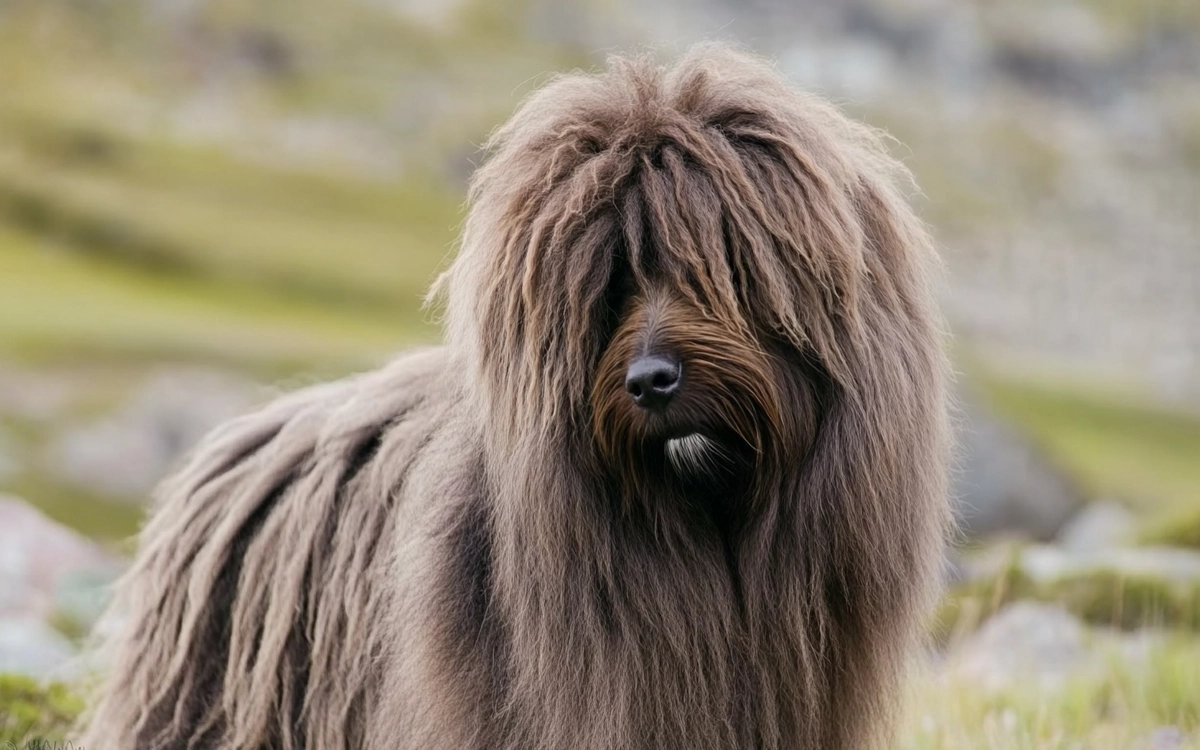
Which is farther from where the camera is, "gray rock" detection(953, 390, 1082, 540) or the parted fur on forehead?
"gray rock" detection(953, 390, 1082, 540)

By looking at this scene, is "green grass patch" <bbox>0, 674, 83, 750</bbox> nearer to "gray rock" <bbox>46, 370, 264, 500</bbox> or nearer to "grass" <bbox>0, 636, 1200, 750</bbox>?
"grass" <bbox>0, 636, 1200, 750</bbox>

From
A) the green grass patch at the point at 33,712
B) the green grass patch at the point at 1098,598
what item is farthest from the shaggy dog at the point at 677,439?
the green grass patch at the point at 1098,598

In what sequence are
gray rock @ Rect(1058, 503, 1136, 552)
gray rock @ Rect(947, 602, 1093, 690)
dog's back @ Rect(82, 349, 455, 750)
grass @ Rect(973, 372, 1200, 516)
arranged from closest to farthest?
1. dog's back @ Rect(82, 349, 455, 750)
2. gray rock @ Rect(947, 602, 1093, 690)
3. gray rock @ Rect(1058, 503, 1136, 552)
4. grass @ Rect(973, 372, 1200, 516)

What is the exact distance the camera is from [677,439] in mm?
4711

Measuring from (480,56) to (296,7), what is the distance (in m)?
13.1

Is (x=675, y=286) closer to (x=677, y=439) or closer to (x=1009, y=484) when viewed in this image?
(x=677, y=439)

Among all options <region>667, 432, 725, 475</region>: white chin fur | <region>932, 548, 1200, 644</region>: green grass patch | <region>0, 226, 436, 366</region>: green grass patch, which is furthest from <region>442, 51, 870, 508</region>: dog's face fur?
<region>0, 226, 436, 366</region>: green grass patch

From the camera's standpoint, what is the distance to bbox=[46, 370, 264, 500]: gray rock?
88.2ft

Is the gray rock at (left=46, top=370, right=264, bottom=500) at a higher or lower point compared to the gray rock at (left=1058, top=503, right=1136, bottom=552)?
higher

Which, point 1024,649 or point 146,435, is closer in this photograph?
point 1024,649

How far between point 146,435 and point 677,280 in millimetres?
25338

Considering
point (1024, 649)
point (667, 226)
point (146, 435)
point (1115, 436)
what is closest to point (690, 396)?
point (667, 226)

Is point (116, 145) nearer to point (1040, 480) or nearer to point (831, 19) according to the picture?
point (1040, 480)

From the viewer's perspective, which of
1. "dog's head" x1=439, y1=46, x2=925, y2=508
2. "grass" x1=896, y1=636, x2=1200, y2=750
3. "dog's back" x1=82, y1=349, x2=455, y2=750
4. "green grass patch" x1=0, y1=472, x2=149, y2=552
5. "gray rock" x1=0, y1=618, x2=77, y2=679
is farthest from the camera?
"green grass patch" x1=0, y1=472, x2=149, y2=552
